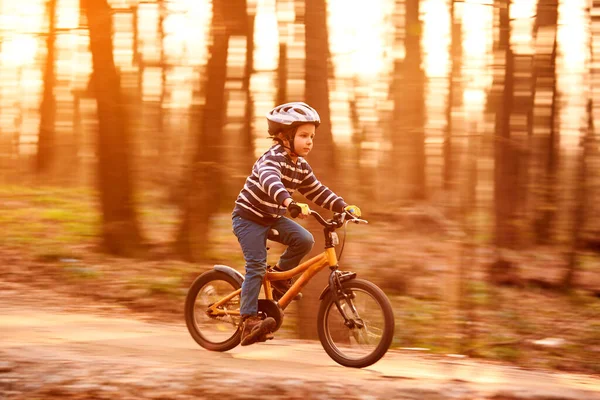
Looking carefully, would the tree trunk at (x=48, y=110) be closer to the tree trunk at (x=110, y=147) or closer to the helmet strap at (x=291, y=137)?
the tree trunk at (x=110, y=147)

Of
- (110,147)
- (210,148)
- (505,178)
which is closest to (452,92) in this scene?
(505,178)

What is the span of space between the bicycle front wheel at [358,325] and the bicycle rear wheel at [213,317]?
2.95ft

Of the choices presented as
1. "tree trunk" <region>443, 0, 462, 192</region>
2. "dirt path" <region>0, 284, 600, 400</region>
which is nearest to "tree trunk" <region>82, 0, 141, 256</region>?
"dirt path" <region>0, 284, 600, 400</region>

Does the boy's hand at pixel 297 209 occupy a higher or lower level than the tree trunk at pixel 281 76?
lower

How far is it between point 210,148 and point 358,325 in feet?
19.5

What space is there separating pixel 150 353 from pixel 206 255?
18.2ft

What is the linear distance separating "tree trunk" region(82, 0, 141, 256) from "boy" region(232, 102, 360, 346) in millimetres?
6402

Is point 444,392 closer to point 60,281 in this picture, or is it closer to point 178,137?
point 60,281

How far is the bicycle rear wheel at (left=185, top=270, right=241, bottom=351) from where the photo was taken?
7.02 m

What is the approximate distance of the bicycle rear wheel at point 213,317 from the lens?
7.02m

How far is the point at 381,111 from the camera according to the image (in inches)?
462

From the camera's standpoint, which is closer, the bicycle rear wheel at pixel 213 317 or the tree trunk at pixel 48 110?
the bicycle rear wheel at pixel 213 317

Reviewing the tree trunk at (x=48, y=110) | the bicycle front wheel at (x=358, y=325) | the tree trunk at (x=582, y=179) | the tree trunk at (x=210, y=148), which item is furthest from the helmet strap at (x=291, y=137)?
the tree trunk at (x=48, y=110)

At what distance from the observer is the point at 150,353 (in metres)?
6.88
